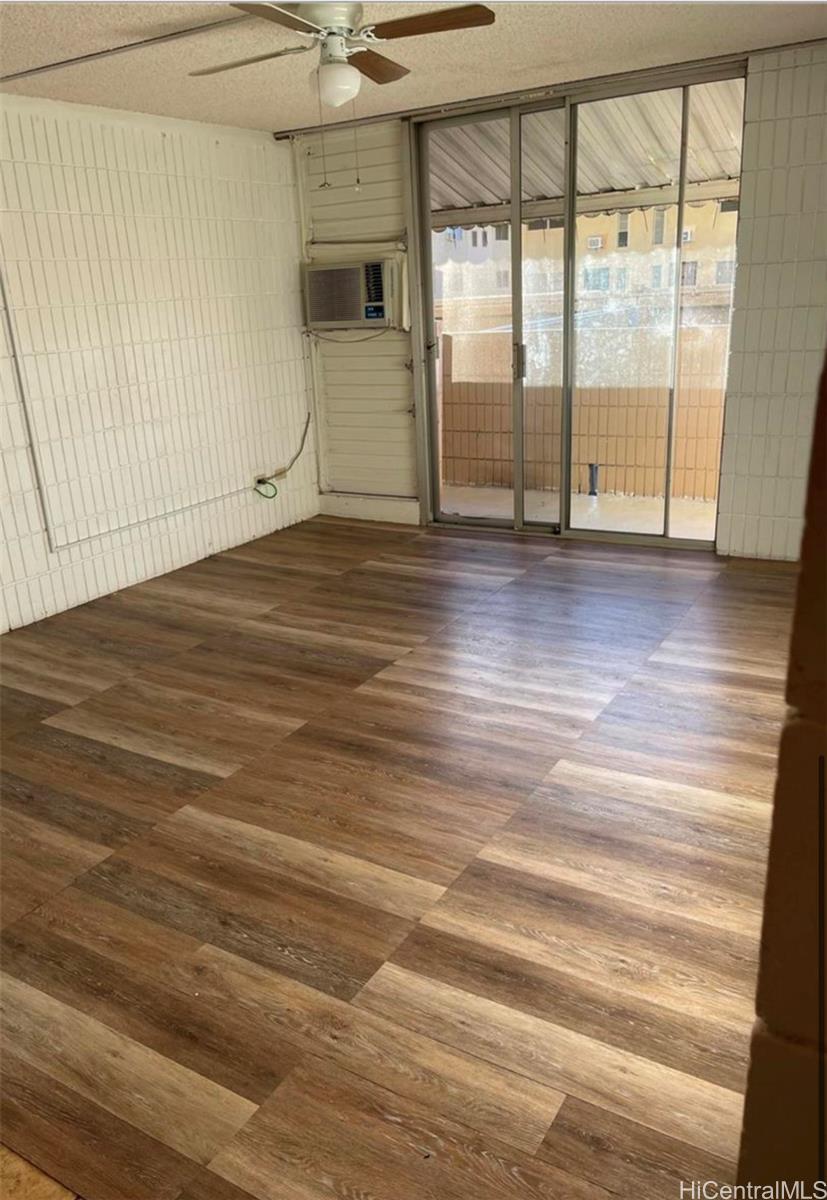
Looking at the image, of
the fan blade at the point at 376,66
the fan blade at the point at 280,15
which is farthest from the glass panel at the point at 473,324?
the fan blade at the point at 280,15

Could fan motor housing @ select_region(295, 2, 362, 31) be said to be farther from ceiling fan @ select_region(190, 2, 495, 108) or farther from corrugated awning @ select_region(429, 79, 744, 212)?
corrugated awning @ select_region(429, 79, 744, 212)

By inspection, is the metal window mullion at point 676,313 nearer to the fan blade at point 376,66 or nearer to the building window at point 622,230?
the building window at point 622,230

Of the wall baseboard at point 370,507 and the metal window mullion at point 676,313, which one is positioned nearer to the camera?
the metal window mullion at point 676,313

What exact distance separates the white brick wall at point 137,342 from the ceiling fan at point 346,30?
58.1 inches

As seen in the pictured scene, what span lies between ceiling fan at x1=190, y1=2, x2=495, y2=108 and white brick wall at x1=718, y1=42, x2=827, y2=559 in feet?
7.41

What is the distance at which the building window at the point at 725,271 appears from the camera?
522cm

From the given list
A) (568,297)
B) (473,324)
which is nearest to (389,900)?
(568,297)

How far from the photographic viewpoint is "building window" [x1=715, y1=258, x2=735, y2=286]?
5.22 m

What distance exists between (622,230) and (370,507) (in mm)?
2722

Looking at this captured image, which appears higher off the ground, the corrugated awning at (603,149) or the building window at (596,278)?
the corrugated awning at (603,149)

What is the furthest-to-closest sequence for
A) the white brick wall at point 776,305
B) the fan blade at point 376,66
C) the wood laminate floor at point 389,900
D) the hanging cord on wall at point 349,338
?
the hanging cord on wall at point 349,338
the white brick wall at point 776,305
the fan blade at point 376,66
the wood laminate floor at point 389,900

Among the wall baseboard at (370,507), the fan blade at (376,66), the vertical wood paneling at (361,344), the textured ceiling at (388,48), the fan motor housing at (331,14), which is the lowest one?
the wall baseboard at (370,507)

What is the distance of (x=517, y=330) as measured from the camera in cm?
600

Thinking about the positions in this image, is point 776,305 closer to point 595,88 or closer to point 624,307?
point 624,307
